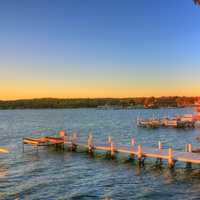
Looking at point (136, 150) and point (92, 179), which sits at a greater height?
point (136, 150)

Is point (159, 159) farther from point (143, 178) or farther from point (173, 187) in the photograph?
point (173, 187)

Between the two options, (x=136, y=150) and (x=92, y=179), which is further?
(x=136, y=150)

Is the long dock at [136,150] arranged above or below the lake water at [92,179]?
above

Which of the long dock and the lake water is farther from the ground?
the long dock

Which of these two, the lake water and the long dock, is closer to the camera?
the lake water

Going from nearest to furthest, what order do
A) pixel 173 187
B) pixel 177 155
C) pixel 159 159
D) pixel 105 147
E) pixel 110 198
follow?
pixel 110 198
pixel 173 187
pixel 177 155
pixel 159 159
pixel 105 147

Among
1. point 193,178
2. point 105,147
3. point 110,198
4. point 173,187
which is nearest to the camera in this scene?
point 110,198

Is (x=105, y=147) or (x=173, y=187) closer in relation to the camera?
Result: (x=173, y=187)

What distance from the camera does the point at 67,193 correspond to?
2259 centimetres

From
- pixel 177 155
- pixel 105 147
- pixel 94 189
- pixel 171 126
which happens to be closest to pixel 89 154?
pixel 105 147

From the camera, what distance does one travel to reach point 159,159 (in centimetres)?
3081

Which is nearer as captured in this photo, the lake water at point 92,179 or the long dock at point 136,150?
the lake water at point 92,179

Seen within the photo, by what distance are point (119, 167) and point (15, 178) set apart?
8994 millimetres

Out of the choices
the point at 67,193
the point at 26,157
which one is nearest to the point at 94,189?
the point at 67,193
